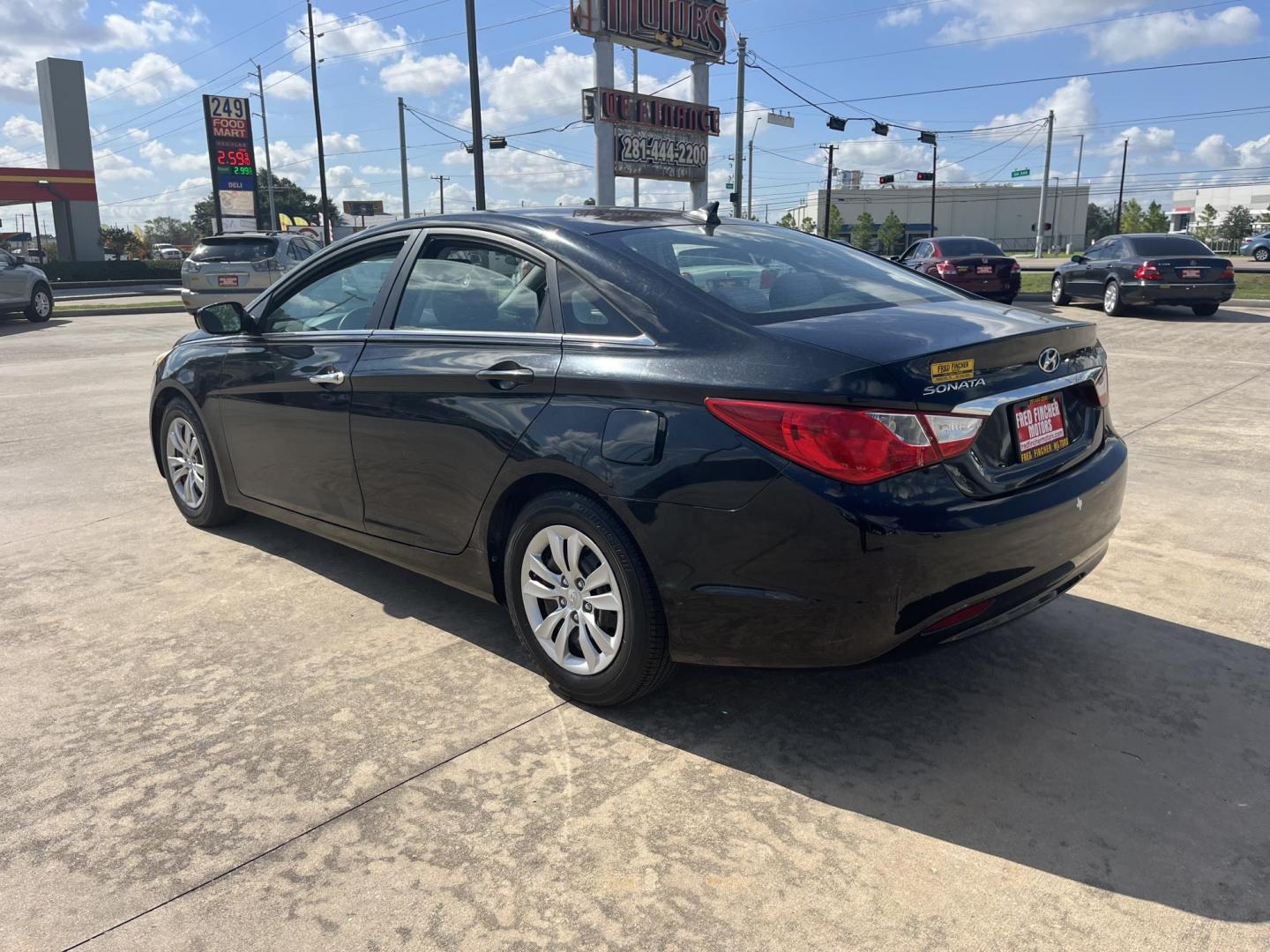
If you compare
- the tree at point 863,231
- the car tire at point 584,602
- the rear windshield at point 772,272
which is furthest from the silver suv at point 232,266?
the tree at point 863,231

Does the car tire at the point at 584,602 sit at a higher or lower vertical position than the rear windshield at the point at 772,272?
lower

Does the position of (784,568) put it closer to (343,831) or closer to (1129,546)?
(343,831)

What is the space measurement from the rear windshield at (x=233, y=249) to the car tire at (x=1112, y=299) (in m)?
14.8

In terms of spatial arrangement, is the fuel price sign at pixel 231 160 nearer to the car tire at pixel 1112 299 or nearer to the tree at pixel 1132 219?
the car tire at pixel 1112 299

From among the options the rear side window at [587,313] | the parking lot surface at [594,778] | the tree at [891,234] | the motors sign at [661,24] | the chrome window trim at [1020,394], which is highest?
the motors sign at [661,24]

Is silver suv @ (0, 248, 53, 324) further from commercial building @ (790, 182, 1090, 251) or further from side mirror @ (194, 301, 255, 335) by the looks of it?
commercial building @ (790, 182, 1090, 251)

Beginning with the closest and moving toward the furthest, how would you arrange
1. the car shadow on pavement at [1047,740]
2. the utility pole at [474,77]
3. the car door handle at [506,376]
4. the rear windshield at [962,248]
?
1. the car shadow on pavement at [1047,740]
2. the car door handle at [506,376]
3. the rear windshield at [962,248]
4. the utility pole at [474,77]

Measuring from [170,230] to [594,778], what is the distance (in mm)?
151789

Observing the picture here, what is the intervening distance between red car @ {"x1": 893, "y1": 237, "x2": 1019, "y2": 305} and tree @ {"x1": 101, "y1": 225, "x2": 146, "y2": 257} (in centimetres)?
6683

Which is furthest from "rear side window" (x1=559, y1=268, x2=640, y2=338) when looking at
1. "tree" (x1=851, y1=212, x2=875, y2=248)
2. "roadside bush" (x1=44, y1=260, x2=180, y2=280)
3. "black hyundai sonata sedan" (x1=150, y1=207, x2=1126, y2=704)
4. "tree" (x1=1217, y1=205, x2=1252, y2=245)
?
"tree" (x1=1217, y1=205, x2=1252, y2=245)

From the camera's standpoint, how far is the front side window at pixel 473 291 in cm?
336

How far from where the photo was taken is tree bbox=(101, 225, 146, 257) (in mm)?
73562

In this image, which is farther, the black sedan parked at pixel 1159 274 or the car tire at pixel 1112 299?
the car tire at pixel 1112 299

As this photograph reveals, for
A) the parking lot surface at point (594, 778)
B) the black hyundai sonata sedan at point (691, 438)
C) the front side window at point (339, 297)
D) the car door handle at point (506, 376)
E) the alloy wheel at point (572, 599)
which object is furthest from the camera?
the front side window at point (339, 297)
